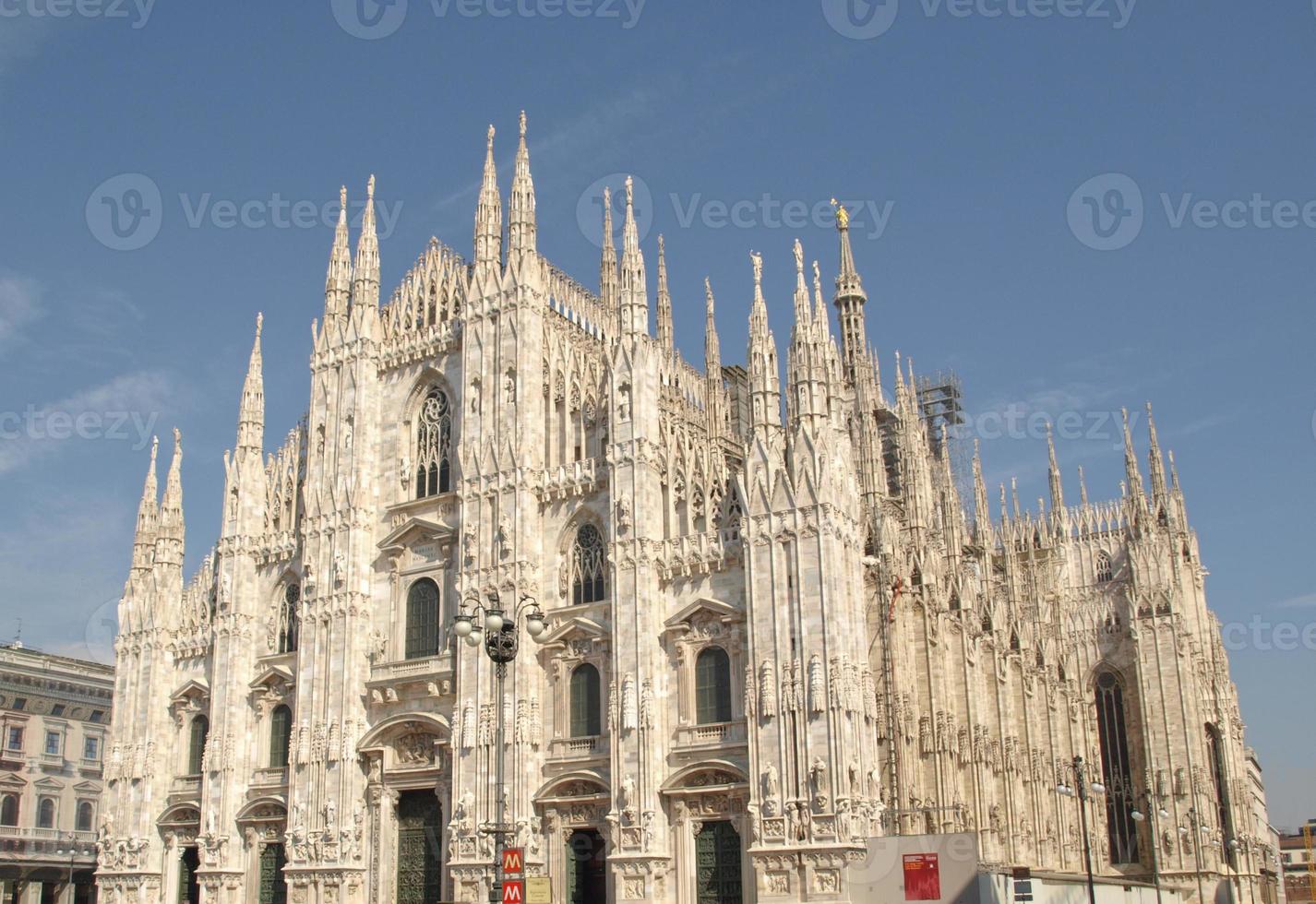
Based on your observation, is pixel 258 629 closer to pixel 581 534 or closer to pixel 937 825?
pixel 581 534

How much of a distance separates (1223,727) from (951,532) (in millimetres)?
24283

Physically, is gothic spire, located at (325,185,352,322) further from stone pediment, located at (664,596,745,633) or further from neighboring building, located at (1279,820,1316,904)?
neighboring building, located at (1279,820,1316,904)

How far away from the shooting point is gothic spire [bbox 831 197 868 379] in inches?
2842

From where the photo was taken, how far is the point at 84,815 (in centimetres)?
6919

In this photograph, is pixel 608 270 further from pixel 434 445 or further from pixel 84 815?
pixel 84 815

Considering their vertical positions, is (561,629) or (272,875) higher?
(561,629)

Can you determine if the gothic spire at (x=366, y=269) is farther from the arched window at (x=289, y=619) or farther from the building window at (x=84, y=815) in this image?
the building window at (x=84, y=815)

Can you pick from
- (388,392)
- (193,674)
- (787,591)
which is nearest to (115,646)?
(193,674)

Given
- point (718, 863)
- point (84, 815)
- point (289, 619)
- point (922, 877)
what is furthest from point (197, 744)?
point (922, 877)

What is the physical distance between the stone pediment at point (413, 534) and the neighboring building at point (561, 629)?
17cm

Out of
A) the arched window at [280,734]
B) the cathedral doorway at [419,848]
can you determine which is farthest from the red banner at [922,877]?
the arched window at [280,734]

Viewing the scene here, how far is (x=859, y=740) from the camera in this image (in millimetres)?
38094

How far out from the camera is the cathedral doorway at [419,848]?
44.9 m

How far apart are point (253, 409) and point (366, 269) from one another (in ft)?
23.9
